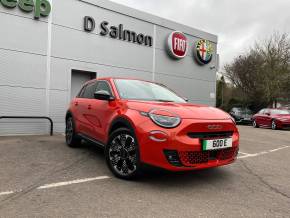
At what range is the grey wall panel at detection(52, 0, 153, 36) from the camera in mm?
10305

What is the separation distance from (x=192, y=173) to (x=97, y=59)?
7.74 metres

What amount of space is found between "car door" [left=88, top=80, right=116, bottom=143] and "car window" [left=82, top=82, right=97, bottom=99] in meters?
0.24

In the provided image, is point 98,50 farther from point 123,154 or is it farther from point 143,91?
point 123,154

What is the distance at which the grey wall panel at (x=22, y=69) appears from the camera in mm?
9172

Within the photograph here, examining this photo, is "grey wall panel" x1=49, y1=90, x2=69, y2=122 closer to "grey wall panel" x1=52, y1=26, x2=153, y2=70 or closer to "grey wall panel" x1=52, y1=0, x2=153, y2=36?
"grey wall panel" x1=52, y1=26, x2=153, y2=70

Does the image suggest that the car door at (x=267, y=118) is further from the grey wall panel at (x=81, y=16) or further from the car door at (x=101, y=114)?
the car door at (x=101, y=114)

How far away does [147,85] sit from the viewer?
559 cm

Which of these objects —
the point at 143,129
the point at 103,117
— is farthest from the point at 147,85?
the point at 143,129

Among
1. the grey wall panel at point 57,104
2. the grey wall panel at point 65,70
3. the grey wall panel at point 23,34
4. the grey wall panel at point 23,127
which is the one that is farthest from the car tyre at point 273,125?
the grey wall panel at point 23,34

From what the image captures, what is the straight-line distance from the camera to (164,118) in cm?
391

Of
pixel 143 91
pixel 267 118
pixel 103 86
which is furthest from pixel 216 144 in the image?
pixel 267 118

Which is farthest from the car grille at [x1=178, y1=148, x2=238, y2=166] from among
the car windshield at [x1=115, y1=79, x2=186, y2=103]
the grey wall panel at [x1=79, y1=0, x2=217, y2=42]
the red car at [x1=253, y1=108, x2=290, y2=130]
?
the red car at [x1=253, y1=108, x2=290, y2=130]

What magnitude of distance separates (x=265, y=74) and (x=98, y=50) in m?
19.2

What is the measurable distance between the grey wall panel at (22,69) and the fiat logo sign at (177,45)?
6.32m
